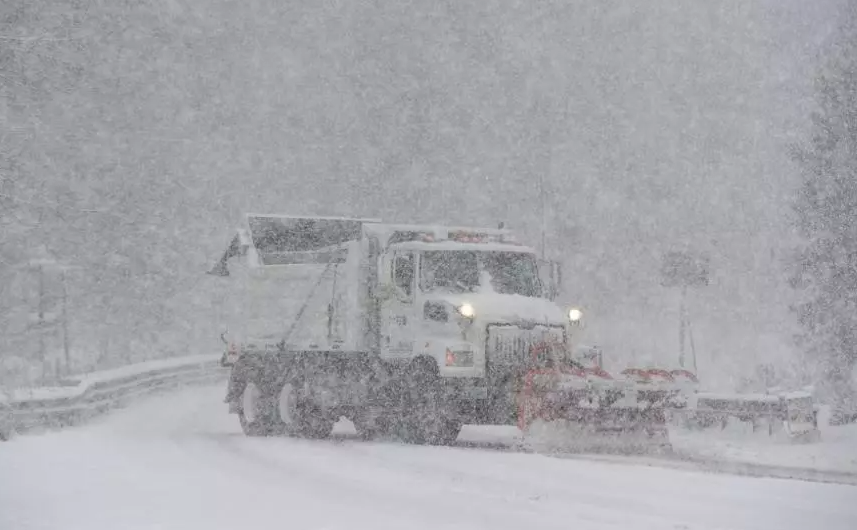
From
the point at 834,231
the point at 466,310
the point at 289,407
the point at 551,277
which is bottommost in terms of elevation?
the point at 289,407

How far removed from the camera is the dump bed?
17.6 m

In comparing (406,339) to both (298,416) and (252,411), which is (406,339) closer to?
(298,416)

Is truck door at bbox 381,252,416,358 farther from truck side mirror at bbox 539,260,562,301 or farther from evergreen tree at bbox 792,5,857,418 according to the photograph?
evergreen tree at bbox 792,5,857,418

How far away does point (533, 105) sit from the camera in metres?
99.8

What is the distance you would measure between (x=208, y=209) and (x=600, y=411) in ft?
158

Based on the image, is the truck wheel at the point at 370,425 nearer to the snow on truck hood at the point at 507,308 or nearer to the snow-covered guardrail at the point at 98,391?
the snow on truck hood at the point at 507,308

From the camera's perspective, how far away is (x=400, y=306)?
16672 millimetres

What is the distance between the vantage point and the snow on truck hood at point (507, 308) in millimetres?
16078

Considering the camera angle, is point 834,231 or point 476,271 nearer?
point 476,271

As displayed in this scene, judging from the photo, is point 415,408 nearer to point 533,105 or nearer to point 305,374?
point 305,374

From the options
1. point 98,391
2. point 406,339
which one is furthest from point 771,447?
point 98,391

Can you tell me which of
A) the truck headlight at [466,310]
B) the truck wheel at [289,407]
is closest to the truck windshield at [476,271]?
the truck headlight at [466,310]

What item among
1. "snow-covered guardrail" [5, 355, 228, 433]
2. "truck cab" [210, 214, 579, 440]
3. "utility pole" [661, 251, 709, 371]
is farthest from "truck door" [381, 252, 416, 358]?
"utility pole" [661, 251, 709, 371]

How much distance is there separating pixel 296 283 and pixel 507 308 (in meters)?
3.87
